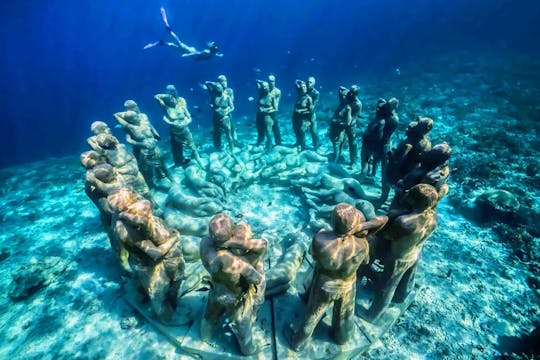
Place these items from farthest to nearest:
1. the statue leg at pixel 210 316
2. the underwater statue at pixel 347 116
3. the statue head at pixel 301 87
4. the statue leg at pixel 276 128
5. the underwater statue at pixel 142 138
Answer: the statue leg at pixel 276 128, the statue head at pixel 301 87, the underwater statue at pixel 347 116, the underwater statue at pixel 142 138, the statue leg at pixel 210 316

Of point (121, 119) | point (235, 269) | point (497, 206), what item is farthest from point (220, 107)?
point (497, 206)

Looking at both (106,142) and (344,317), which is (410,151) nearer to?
(344,317)

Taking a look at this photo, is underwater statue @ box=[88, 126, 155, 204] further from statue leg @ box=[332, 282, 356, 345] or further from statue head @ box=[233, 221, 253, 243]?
statue leg @ box=[332, 282, 356, 345]

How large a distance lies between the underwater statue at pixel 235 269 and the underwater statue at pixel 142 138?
22.2 ft

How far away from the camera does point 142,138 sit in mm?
9523

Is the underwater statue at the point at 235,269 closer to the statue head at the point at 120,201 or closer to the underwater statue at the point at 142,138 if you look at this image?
the statue head at the point at 120,201

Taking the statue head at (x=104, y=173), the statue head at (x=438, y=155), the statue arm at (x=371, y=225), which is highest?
the statue head at (x=438, y=155)

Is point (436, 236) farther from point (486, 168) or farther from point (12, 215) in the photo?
point (12, 215)

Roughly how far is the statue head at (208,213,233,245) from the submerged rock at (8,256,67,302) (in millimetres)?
6185

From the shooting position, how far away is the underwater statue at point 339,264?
3.79 m

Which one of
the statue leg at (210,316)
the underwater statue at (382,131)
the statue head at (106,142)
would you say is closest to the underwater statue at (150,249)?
the statue leg at (210,316)

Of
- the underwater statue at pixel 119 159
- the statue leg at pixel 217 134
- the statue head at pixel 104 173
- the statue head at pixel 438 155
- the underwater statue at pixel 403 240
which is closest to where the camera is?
the underwater statue at pixel 403 240

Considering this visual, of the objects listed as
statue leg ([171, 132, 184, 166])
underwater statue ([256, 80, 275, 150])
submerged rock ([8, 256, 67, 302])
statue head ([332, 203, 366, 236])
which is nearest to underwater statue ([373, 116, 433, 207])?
statue head ([332, 203, 366, 236])

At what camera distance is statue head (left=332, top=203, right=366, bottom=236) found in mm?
3691
